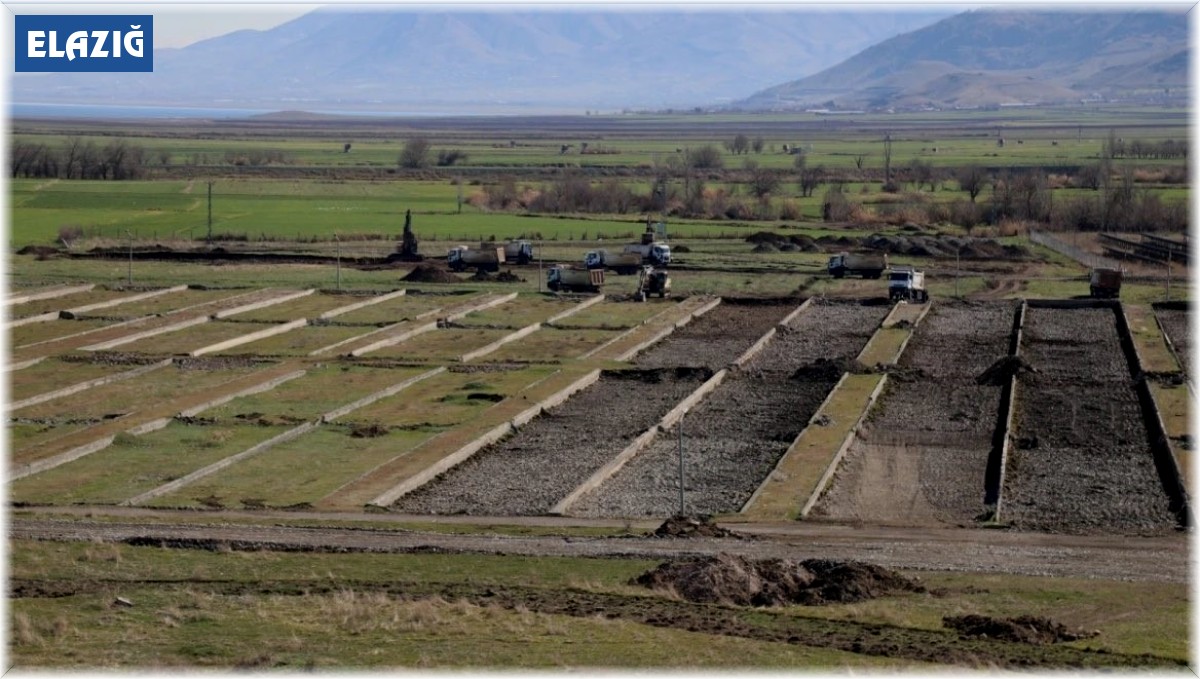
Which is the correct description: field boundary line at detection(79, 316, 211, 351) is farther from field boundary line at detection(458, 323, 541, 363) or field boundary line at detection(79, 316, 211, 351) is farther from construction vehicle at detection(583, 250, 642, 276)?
construction vehicle at detection(583, 250, 642, 276)

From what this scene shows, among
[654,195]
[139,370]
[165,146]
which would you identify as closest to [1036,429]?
[139,370]

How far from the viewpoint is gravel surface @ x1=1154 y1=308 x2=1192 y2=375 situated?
45781 millimetres

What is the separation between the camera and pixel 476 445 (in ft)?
110

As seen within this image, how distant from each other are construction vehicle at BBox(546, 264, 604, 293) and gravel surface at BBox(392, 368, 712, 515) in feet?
59.9

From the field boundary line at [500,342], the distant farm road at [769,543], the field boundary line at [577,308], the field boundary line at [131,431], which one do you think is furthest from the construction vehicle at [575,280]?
the distant farm road at [769,543]

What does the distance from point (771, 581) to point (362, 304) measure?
38203 mm

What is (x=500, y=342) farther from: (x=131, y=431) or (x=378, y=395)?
(x=131, y=431)

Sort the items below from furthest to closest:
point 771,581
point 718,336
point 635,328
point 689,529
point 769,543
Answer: point 635,328 < point 718,336 < point 689,529 < point 769,543 < point 771,581

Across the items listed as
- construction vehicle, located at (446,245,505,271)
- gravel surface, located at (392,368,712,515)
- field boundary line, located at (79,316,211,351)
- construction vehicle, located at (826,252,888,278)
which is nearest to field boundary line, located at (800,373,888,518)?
gravel surface, located at (392,368,712,515)

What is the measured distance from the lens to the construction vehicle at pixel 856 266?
221 ft

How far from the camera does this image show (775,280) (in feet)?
219

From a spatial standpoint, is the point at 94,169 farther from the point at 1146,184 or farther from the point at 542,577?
the point at 542,577

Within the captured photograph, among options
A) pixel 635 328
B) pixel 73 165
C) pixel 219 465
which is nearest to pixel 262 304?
pixel 635 328

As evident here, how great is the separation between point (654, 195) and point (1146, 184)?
3454 centimetres
